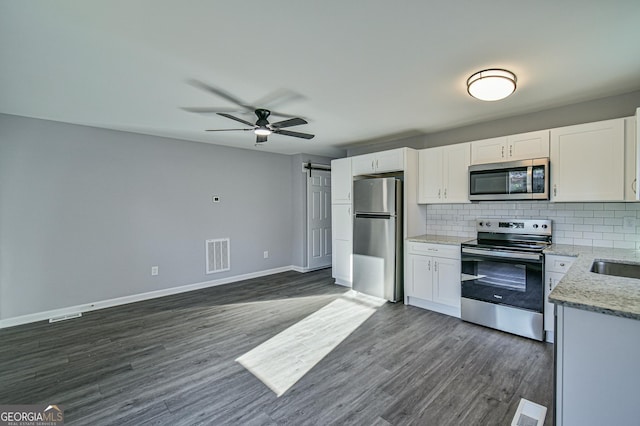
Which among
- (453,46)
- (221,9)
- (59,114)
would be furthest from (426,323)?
(59,114)

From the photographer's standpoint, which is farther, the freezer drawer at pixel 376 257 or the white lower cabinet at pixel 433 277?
the freezer drawer at pixel 376 257

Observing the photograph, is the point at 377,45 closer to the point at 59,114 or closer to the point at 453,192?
the point at 453,192

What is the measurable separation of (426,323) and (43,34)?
13.7 feet

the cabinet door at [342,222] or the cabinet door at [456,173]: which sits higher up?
the cabinet door at [456,173]

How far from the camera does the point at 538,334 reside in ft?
9.27

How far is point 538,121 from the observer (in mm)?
3338

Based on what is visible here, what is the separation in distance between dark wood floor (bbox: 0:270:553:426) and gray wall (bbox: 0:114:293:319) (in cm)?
58

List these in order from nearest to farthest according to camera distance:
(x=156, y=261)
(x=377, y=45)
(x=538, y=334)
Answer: (x=377, y=45) < (x=538, y=334) < (x=156, y=261)

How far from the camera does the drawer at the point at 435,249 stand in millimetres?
3430

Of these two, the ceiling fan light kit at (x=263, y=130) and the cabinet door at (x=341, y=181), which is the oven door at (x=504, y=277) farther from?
the ceiling fan light kit at (x=263, y=130)

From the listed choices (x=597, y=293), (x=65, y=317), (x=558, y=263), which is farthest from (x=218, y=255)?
(x=597, y=293)

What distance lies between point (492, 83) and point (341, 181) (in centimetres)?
283

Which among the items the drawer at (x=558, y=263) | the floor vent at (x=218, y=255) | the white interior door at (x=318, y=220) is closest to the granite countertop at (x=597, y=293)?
the drawer at (x=558, y=263)

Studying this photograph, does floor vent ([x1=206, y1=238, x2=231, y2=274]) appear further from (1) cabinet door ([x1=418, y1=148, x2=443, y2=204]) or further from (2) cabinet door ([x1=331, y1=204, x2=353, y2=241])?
(1) cabinet door ([x1=418, y1=148, x2=443, y2=204])
